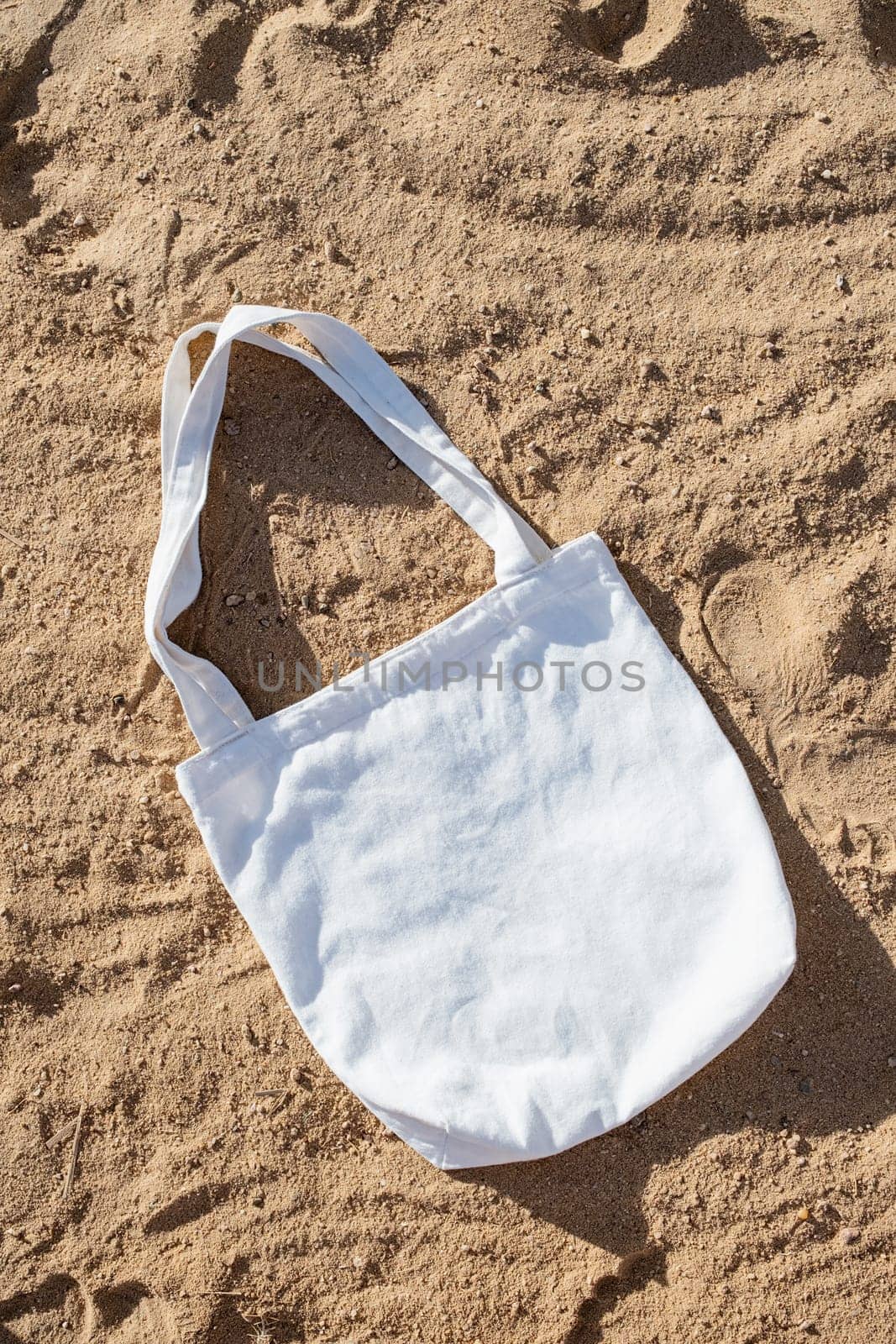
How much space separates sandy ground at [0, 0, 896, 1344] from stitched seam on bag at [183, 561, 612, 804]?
A: 0.12m

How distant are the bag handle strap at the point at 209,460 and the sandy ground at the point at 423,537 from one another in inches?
2.2

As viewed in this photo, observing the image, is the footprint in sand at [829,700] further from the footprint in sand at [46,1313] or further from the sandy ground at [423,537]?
the footprint in sand at [46,1313]

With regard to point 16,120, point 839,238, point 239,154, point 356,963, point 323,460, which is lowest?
point 356,963

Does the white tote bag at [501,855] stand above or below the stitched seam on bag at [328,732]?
below

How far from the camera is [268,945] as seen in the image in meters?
1.51

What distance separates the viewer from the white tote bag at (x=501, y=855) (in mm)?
1468

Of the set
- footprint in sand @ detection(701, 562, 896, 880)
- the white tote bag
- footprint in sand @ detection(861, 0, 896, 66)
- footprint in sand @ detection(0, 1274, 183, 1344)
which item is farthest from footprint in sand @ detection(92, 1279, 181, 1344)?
footprint in sand @ detection(861, 0, 896, 66)

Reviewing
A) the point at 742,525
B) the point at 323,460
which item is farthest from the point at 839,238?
the point at 323,460

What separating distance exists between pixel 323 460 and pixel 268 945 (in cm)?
82

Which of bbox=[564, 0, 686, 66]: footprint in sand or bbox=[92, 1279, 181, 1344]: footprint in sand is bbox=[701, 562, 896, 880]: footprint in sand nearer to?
bbox=[564, 0, 686, 66]: footprint in sand

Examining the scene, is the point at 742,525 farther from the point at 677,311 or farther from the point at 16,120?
the point at 16,120

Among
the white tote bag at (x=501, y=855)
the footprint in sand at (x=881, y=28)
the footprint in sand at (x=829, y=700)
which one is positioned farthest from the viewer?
the footprint in sand at (x=881, y=28)

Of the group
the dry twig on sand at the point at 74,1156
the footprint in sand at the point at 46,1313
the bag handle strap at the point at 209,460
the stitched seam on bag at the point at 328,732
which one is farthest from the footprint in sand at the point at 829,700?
the footprint in sand at the point at 46,1313

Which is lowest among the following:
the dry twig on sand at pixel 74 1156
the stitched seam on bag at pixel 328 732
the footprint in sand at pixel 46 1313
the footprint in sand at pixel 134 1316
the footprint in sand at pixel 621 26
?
the footprint in sand at pixel 134 1316
